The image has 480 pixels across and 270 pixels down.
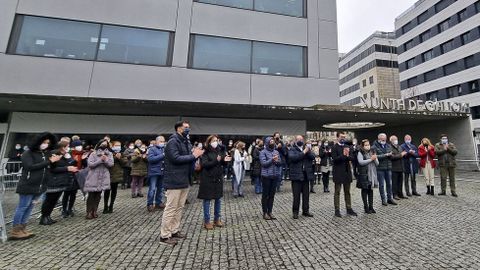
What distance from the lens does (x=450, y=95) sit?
3869 cm

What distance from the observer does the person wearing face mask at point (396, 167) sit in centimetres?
799

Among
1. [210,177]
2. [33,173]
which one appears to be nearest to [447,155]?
[210,177]

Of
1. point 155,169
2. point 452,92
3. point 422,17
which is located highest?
point 422,17

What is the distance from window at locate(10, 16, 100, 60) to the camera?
39.0 ft

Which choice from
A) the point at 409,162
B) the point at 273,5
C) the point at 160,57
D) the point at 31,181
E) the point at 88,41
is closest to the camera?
the point at 31,181

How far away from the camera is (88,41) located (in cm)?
1248

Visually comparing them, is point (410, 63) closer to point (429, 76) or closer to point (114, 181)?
point (429, 76)

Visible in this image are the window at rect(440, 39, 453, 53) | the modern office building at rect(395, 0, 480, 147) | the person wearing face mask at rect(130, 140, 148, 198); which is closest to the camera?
the person wearing face mask at rect(130, 140, 148, 198)

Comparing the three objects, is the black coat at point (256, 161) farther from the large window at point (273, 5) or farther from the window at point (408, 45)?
the window at point (408, 45)

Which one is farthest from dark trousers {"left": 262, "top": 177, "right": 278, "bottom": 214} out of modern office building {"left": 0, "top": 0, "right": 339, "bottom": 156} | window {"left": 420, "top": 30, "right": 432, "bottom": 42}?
window {"left": 420, "top": 30, "right": 432, "bottom": 42}

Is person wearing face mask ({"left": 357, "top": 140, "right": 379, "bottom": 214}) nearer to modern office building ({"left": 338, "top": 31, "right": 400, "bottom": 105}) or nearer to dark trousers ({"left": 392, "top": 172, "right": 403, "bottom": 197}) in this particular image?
dark trousers ({"left": 392, "top": 172, "right": 403, "bottom": 197})

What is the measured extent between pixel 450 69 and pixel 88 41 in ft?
155

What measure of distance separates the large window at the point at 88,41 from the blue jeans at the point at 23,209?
9.24 metres

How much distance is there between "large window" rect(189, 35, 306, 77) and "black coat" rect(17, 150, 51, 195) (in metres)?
9.37
